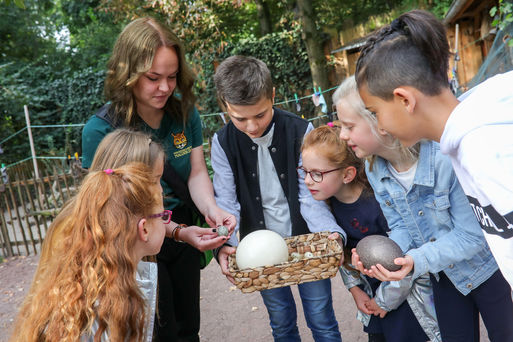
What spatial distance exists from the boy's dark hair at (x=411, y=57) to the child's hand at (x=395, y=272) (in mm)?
855

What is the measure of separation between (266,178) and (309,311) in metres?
0.91

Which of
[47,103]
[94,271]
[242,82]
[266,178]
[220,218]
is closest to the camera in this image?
[94,271]

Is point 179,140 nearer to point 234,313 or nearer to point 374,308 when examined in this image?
point 374,308

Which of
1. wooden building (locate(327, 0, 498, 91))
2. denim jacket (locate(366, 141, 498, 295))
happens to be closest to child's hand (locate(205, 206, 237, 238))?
denim jacket (locate(366, 141, 498, 295))

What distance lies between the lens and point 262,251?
7.75 feet

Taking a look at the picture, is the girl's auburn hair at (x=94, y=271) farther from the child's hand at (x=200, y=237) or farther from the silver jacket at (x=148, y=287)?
the child's hand at (x=200, y=237)

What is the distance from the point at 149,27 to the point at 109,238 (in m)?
1.32

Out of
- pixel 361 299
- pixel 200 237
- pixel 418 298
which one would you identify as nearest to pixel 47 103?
pixel 200 237

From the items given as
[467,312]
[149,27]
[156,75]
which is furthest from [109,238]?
[467,312]

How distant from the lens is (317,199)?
2.69m

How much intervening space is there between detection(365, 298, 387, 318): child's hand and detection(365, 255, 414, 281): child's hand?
0.55m

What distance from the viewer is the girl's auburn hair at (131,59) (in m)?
2.46

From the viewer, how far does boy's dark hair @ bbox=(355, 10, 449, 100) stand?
1636 mm

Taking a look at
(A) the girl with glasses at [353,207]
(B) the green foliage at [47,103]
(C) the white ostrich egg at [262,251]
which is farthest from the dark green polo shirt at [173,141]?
(B) the green foliage at [47,103]
